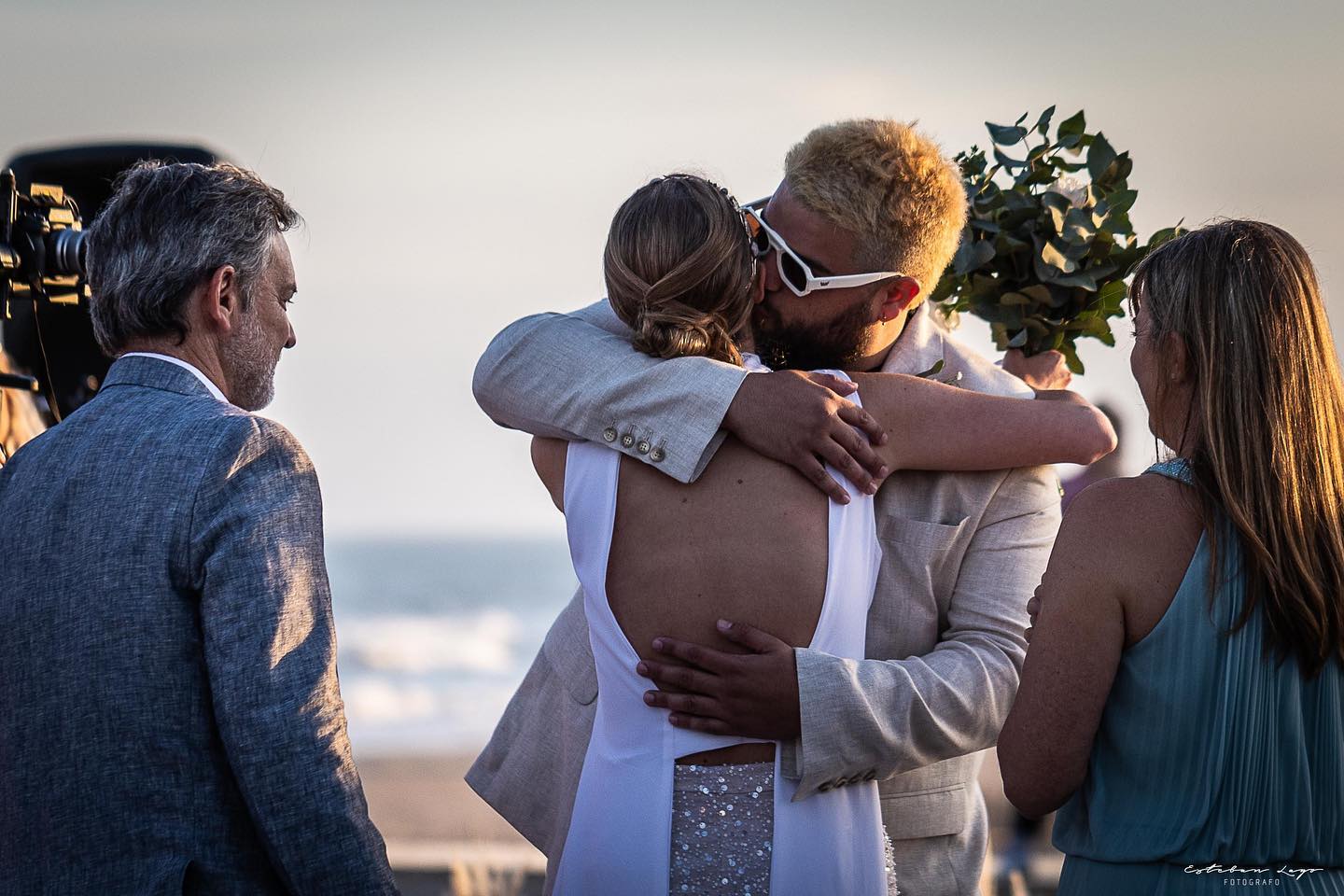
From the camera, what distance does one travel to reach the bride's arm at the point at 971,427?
2381 mm

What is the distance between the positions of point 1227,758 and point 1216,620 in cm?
22

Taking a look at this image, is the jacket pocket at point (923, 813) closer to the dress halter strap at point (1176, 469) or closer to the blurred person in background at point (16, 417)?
the dress halter strap at point (1176, 469)

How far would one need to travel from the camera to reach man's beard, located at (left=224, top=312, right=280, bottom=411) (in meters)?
2.33

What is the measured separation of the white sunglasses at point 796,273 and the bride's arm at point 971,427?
0.72 ft

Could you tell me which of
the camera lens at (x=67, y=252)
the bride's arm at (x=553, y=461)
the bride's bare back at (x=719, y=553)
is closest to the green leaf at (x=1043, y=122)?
the bride's bare back at (x=719, y=553)

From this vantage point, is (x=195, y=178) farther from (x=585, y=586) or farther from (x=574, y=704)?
(x=574, y=704)

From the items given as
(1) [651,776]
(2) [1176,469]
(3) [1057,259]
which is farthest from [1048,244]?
(1) [651,776]

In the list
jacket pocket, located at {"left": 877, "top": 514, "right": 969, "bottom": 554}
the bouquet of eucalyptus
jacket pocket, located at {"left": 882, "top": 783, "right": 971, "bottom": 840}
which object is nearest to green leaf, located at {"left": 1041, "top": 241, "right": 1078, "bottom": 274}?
the bouquet of eucalyptus

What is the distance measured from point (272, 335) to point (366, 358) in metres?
26.3

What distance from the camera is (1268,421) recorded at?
6.67ft

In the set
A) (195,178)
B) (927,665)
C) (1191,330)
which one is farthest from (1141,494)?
(195,178)

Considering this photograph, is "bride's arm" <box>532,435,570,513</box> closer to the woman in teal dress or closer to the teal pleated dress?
the woman in teal dress

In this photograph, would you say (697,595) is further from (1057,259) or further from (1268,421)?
(1057,259)

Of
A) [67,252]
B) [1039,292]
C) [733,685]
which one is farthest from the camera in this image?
[1039,292]
